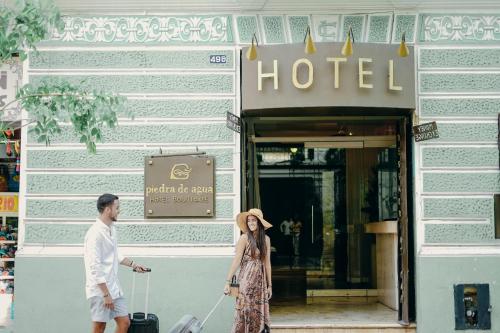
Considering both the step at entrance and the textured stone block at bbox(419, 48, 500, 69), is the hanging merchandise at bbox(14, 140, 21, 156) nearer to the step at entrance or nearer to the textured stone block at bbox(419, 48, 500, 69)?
the step at entrance

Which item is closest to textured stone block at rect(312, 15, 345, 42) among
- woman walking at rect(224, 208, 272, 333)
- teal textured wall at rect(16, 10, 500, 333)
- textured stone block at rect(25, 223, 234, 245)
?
teal textured wall at rect(16, 10, 500, 333)

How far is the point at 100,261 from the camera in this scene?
6805 mm

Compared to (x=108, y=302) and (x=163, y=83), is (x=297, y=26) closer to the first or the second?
(x=163, y=83)

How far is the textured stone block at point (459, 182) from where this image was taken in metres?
8.81

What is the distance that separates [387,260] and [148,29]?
5037mm

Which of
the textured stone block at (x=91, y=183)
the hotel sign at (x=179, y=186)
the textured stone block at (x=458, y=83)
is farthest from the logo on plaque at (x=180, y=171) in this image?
the textured stone block at (x=458, y=83)

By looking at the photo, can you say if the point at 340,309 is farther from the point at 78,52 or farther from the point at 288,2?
the point at 78,52

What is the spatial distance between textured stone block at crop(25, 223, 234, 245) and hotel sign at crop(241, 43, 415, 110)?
1606 millimetres

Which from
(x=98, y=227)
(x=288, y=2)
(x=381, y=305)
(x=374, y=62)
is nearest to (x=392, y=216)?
(x=381, y=305)

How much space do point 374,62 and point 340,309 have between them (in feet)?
12.1

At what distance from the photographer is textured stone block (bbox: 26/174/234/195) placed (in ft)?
28.9

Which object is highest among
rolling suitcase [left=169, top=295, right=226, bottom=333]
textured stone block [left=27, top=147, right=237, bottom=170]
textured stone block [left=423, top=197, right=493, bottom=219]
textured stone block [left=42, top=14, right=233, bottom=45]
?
textured stone block [left=42, top=14, right=233, bottom=45]

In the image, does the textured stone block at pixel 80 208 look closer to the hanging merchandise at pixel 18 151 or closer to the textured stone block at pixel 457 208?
the hanging merchandise at pixel 18 151

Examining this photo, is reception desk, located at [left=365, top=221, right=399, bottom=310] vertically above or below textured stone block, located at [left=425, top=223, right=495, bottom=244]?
below
